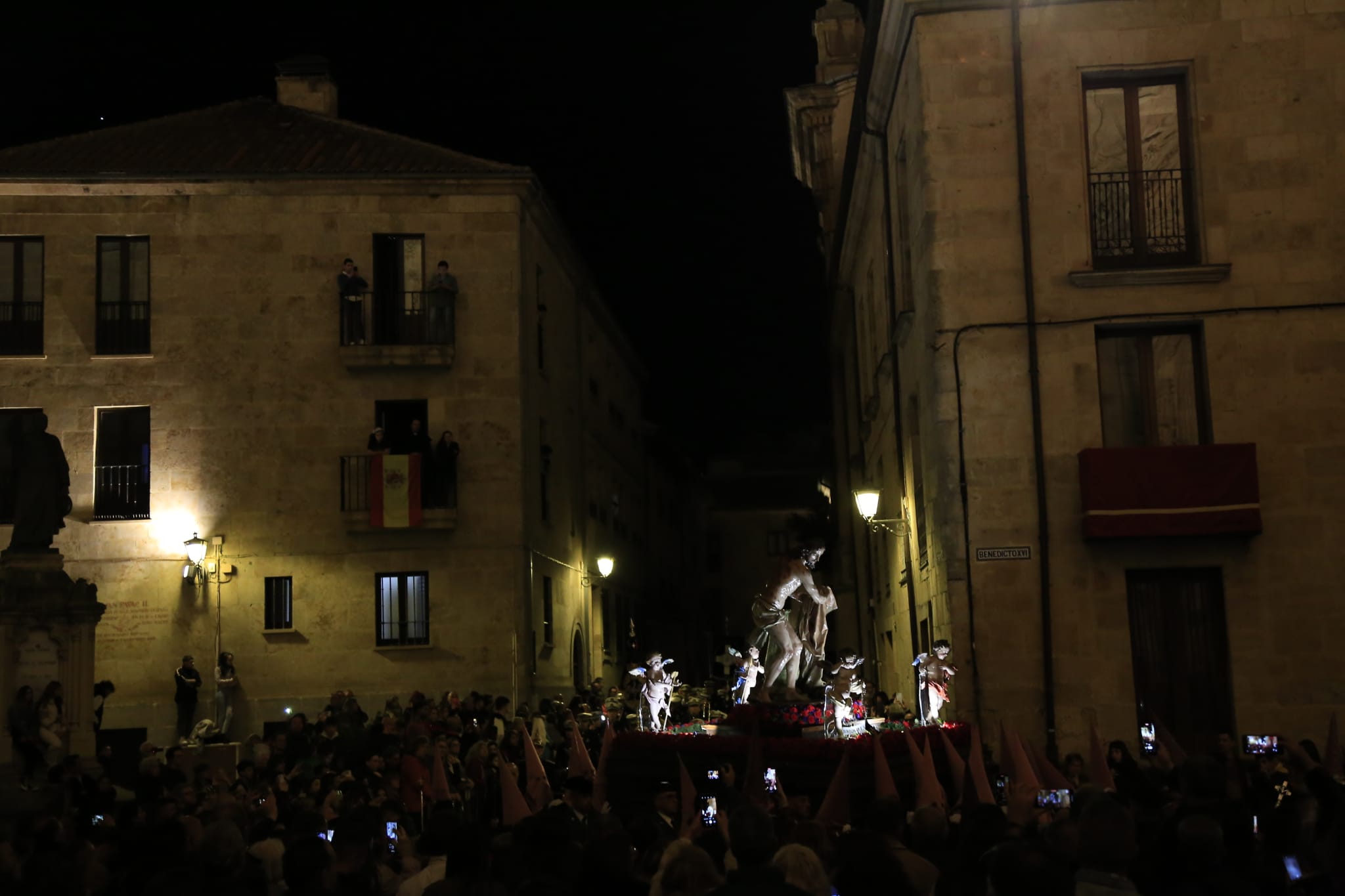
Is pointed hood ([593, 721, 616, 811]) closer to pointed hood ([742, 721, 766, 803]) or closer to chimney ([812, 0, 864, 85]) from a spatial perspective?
pointed hood ([742, 721, 766, 803])

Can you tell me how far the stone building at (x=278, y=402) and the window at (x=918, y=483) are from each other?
341 inches

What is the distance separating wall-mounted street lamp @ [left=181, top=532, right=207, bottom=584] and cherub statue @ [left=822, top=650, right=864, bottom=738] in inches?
548

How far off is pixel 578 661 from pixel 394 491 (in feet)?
30.7

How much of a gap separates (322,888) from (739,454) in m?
84.1

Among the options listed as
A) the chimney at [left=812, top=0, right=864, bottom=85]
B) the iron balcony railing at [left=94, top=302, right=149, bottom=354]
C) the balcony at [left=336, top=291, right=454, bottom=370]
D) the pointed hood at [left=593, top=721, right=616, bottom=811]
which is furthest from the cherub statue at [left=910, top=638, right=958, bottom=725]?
the chimney at [left=812, top=0, right=864, bottom=85]

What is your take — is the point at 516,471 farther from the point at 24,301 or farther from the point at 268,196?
the point at 24,301

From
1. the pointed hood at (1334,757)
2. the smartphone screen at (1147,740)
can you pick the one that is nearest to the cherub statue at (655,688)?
the smartphone screen at (1147,740)

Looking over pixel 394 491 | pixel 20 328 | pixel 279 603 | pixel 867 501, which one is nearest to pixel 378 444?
pixel 394 491

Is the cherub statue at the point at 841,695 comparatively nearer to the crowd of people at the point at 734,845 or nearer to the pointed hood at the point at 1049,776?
the pointed hood at the point at 1049,776

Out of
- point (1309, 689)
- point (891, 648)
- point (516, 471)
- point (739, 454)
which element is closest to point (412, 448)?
point (516, 471)

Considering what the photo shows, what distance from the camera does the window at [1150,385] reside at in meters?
18.6

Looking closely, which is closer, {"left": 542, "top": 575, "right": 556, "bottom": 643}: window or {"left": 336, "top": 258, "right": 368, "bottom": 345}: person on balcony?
{"left": 336, "top": 258, "right": 368, "bottom": 345}: person on balcony

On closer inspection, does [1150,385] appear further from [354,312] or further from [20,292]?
[20,292]

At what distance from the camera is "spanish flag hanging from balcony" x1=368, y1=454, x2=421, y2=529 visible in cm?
2769
